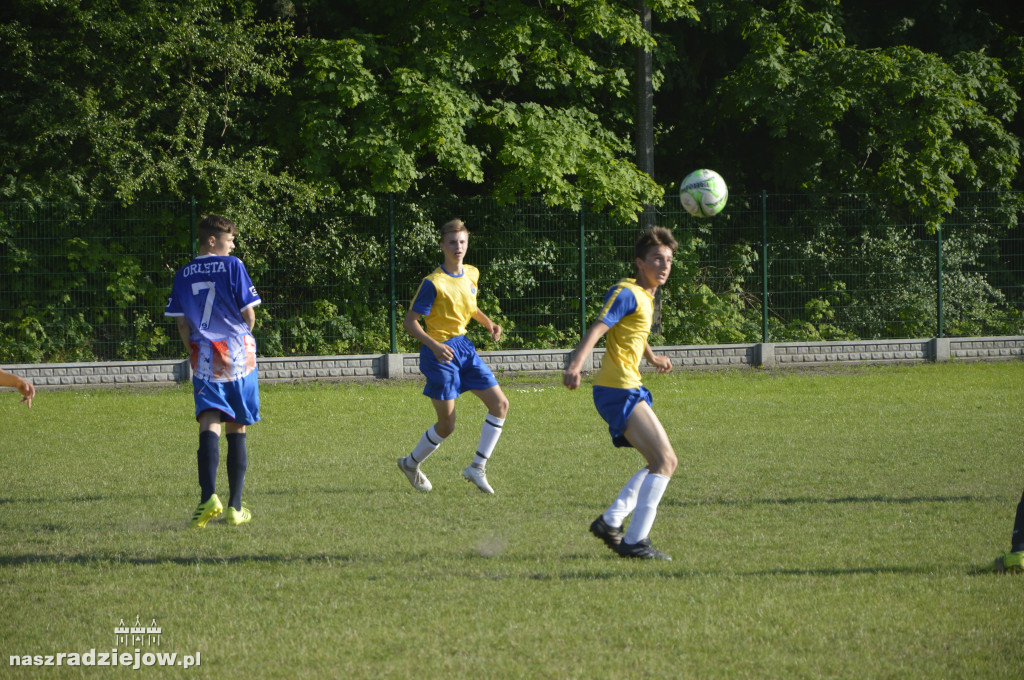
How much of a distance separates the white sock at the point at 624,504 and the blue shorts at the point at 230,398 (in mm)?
2406

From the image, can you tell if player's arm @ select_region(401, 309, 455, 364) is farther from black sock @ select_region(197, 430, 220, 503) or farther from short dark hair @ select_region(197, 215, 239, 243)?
black sock @ select_region(197, 430, 220, 503)

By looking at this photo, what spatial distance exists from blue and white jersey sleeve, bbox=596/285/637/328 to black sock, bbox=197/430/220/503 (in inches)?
102

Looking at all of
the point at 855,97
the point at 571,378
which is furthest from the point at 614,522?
the point at 855,97

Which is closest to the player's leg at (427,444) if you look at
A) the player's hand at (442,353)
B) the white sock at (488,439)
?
the white sock at (488,439)

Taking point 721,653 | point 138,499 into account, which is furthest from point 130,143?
point 721,653

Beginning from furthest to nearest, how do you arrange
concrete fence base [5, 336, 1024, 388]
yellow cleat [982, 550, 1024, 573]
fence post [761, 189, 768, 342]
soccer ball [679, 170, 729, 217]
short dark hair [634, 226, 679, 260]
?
fence post [761, 189, 768, 342]
concrete fence base [5, 336, 1024, 388]
soccer ball [679, 170, 729, 217]
short dark hair [634, 226, 679, 260]
yellow cleat [982, 550, 1024, 573]

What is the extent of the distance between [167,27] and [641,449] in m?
12.6

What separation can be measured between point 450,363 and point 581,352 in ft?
7.26

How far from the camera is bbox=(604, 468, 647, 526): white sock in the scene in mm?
5336

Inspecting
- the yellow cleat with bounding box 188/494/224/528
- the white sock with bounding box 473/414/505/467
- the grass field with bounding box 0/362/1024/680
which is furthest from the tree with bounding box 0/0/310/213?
the yellow cleat with bounding box 188/494/224/528

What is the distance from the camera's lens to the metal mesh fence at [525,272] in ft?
47.9

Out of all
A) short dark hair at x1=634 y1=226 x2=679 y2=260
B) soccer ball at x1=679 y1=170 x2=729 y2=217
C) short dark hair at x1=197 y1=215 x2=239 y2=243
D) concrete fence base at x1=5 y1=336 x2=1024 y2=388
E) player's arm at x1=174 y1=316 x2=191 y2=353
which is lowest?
concrete fence base at x1=5 y1=336 x2=1024 y2=388

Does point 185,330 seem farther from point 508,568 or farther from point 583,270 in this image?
point 583,270

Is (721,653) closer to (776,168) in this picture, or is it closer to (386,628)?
(386,628)
